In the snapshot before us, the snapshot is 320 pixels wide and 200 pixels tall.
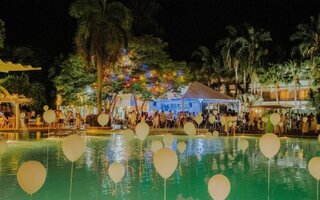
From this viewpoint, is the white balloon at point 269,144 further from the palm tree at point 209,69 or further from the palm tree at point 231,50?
the palm tree at point 209,69

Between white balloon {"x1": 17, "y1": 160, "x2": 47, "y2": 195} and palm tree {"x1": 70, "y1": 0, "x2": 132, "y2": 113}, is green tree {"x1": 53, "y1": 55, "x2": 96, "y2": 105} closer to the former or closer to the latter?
palm tree {"x1": 70, "y1": 0, "x2": 132, "y2": 113}

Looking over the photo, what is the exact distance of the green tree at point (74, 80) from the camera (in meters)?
30.4

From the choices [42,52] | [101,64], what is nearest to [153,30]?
[101,64]

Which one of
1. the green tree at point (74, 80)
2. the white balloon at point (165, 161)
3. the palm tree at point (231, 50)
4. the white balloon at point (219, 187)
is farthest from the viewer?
the palm tree at point (231, 50)

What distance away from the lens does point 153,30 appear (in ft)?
111

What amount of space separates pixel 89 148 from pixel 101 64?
1268cm

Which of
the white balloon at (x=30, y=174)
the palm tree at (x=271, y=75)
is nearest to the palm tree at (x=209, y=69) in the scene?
the palm tree at (x=271, y=75)

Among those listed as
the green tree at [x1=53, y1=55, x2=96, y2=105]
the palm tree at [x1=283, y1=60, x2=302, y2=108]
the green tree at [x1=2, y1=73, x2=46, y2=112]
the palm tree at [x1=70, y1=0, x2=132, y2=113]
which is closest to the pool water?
the palm tree at [x1=70, y1=0, x2=132, y2=113]

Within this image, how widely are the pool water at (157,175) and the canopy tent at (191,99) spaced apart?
45.7 feet

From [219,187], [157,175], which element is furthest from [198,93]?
[219,187]

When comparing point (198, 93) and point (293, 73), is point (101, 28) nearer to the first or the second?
point (198, 93)

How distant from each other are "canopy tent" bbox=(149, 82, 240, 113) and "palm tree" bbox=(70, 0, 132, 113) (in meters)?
5.41

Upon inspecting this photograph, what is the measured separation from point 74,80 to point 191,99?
7816 mm

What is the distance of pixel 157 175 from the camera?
10.3m
